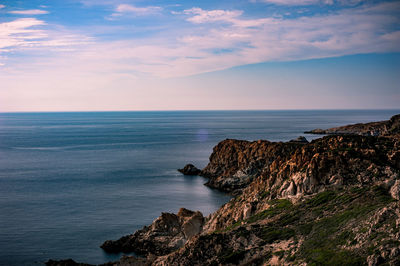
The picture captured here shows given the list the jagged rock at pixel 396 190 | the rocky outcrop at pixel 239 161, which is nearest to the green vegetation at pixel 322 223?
the jagged rock at pixel 396 190

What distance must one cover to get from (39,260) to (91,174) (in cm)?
5779

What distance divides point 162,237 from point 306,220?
66.5 feet

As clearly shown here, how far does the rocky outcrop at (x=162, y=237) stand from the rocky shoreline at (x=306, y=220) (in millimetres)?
120

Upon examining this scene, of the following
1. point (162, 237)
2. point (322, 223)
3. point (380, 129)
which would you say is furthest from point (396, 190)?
point (380, 129)

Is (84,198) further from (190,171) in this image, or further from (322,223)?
(322,223)

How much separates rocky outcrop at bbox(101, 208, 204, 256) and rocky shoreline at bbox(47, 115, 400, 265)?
120 mm

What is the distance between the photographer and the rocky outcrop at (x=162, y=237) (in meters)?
45.5

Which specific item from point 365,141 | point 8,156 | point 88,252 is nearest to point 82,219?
point 88,252

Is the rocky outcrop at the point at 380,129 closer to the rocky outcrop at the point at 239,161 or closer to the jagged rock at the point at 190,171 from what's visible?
the rocky outcrop at the point at 239,161

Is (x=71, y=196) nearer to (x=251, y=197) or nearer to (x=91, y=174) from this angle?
(x=91, y=174)

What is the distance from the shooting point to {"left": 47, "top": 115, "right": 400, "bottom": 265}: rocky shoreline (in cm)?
2741

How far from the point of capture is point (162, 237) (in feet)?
156

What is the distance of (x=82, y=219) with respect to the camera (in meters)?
60.7

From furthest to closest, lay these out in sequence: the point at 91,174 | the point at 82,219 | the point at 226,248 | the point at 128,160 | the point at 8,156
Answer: the point at 8,156 < the point at 128,160 < the point at 91,174 < the point at 82,219 < the point at 226,248
